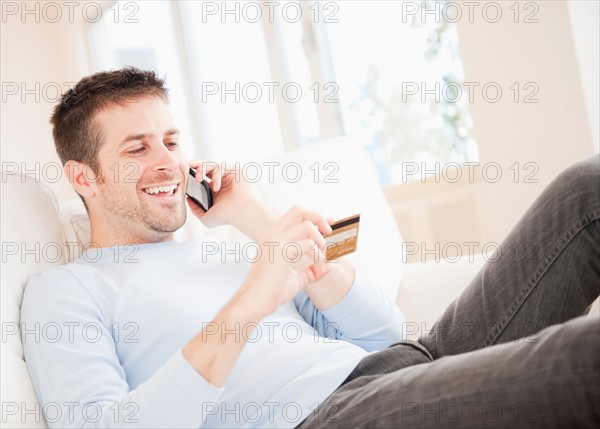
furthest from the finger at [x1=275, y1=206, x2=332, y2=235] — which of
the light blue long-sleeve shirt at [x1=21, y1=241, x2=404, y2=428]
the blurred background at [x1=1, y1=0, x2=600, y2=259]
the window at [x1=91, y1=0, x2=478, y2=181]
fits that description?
the window at [x1=91, y1=0, x2=478, y2=181]

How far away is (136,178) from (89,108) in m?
0.19

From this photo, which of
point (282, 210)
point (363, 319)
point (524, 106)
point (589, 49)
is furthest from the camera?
point (524, 106)

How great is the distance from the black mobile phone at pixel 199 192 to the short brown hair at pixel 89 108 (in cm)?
20

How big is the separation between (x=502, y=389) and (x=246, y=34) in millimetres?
4118

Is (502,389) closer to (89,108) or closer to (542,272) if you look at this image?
(542,272)

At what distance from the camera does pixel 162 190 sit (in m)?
1.68

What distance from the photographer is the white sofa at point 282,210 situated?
1352 mm

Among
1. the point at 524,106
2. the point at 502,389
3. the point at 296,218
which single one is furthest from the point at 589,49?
the point at 502,389

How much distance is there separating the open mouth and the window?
2.48 m

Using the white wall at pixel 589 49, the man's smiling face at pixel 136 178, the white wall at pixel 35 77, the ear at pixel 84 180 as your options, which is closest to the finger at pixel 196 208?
the man's smiling face at pixel 136 178

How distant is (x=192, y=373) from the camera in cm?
115

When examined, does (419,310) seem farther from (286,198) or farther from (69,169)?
(69,169)

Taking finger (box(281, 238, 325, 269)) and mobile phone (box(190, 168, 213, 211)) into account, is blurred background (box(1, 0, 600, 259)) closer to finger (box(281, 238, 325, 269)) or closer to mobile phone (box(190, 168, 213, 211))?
mobile phone (box(190, 168, 213, 211))

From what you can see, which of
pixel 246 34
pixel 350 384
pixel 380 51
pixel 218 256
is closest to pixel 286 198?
pixel 218 256
